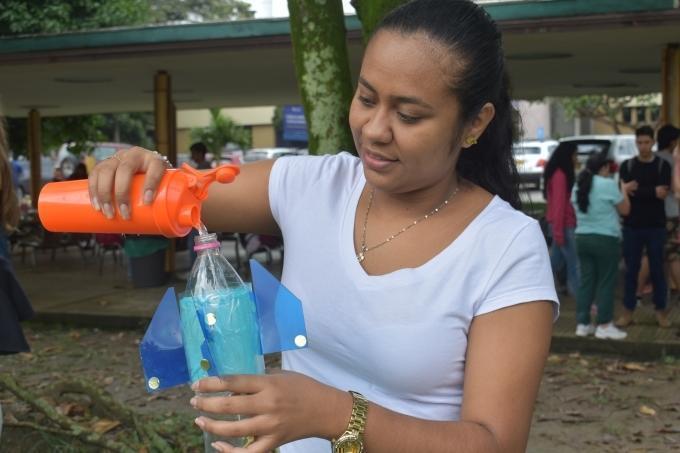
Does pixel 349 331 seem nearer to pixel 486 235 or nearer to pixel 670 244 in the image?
pixel 486 235

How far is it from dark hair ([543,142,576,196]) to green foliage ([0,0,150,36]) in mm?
11217

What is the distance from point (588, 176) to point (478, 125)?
267 inches

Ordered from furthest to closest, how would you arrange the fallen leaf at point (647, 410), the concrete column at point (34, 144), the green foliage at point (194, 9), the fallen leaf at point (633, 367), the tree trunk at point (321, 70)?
the green foliage at point (194, 9)
the concrete column at point (34, 144)
the fallen leaf at point (633, 367)
the fallen leaf at point (647, 410)
the tree trunk at point (321, 70)

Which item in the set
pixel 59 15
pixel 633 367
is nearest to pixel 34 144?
pixel 59 15

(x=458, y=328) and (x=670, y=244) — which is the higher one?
(x=458, y=328)

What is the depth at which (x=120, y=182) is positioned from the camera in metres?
1.45

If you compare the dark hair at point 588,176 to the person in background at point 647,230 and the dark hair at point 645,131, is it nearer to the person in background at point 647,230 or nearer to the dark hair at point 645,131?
the person in background at point 647,230

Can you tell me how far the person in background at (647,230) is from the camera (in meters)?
8.55

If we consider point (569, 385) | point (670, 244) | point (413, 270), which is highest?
point (413, 270)

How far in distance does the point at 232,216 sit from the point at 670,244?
8.73m

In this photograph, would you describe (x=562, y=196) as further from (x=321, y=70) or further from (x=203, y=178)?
(x=203, y=178)

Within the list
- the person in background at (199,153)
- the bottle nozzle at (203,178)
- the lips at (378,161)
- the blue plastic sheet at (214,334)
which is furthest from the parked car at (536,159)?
Answer: the blue plastic sheet at (214,334)

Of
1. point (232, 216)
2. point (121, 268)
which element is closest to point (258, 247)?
point (121, 268)

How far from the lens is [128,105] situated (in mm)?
20297
